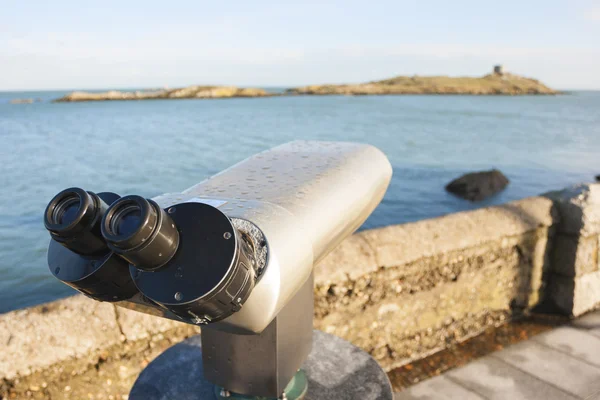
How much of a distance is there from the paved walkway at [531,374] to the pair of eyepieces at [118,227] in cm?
241

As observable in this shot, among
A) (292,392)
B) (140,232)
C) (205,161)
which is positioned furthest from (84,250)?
(205,161)

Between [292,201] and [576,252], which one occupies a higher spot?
[292,201]

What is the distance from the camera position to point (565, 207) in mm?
3803

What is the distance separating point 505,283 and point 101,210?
341 centimetres

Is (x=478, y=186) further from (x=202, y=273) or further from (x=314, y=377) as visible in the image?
(x=202, y=273)

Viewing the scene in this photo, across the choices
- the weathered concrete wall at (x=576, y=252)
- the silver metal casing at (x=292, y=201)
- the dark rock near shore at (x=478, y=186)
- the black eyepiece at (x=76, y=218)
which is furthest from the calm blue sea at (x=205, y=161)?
the black eyepiece at (x=76, y=218)

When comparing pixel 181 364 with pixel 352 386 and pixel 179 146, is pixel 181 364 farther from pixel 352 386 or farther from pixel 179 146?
pixel 179 146

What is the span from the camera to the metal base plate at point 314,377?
1677 mm

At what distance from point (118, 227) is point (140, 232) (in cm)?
6

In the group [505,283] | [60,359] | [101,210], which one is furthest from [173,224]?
[505,283]

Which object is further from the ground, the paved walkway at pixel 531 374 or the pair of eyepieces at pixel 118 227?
the pair of eyepieces at pixel 118 227

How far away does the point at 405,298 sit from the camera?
3176 mm

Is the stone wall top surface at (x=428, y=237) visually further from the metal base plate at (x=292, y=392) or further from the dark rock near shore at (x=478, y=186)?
the dark rock near shore at (x=478, y=186)

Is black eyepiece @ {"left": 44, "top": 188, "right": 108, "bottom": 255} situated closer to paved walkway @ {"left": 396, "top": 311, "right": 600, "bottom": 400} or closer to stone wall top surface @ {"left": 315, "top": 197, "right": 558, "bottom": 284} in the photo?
stone wall top surface @ {"left": 315, "top": 197, "right": 558, "bottom": 284}
